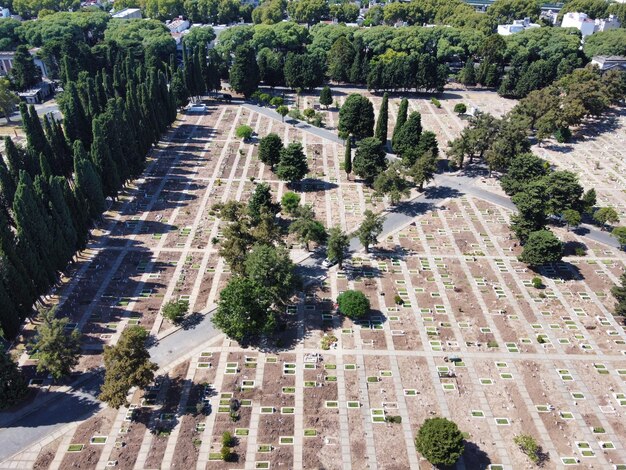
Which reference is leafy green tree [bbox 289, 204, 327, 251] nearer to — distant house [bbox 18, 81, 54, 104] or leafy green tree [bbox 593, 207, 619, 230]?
leafy green tree [bbox 593, 207, 619, 230]

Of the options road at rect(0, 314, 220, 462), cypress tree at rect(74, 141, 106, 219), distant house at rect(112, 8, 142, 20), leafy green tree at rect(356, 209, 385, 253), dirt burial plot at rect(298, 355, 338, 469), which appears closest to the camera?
dirt burial plot at rect(298, 355, 338, 469)

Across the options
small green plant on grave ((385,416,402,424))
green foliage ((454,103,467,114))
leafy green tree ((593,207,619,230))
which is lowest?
small green plant on grave ((385,416,402,424))

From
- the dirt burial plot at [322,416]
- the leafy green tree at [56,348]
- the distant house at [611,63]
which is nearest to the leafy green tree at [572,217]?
the dirt burial plot at [322,416]

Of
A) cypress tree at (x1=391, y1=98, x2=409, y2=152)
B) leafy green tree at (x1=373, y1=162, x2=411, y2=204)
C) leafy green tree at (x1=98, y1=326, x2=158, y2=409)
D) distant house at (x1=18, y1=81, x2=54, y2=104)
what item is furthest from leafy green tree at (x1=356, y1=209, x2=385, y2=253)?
distant house at (x1=18, y1=81, x2=54, y2=104)

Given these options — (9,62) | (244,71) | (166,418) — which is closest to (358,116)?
(244,71)

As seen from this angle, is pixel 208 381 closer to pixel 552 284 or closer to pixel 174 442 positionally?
pixel 174 442
